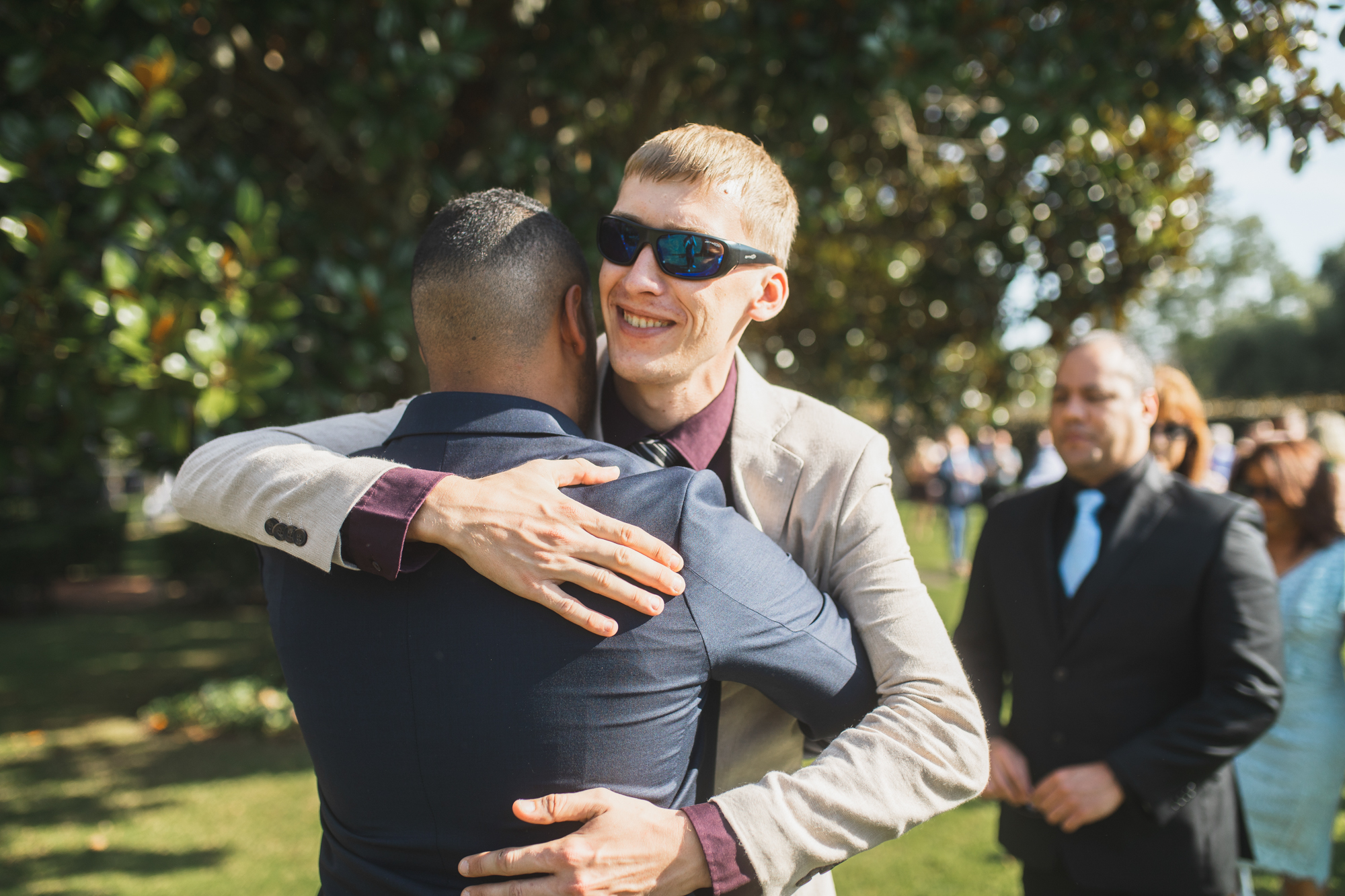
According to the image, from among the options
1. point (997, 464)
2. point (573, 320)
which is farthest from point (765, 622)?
point (997, 464)

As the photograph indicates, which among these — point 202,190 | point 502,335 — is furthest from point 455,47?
point 502,335

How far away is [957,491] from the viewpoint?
537 inches

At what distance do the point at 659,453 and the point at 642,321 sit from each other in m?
0.29

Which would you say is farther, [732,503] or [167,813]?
[167,813]

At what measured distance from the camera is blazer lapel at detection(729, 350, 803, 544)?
185cm

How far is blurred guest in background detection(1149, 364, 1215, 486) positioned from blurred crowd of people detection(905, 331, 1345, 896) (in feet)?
3.22

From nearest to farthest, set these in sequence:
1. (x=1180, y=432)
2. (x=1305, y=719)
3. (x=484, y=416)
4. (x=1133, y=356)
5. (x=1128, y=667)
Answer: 1. (x=484, y=416)
2. (x=1128, y=667)
3. (x=1133, y=356)
4. (x=1305, y=719)
5. (x=1180, y=432)

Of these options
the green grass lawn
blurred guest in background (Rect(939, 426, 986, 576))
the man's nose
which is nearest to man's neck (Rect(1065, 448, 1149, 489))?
the man's nose

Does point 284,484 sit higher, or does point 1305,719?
point 284,484

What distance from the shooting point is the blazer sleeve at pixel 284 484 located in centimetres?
153

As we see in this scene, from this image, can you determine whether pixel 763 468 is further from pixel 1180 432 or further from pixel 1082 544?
pixel 1180 432

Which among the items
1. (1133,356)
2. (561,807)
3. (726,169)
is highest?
(726,169)

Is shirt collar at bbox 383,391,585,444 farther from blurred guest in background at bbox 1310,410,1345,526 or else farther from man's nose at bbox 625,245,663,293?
blurred guest in background at bbox 1310,410,1345,526

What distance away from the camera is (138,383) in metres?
3.52
